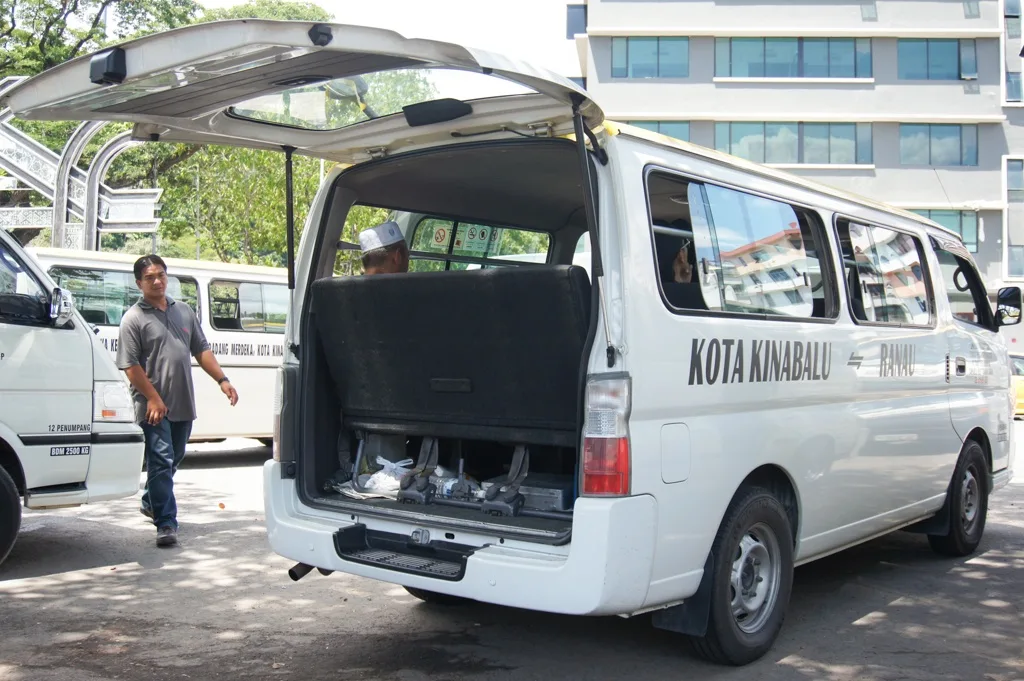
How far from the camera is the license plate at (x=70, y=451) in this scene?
20.9ft

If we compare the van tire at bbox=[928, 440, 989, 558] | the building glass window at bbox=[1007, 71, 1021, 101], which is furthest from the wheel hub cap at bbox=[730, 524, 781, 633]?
the building glass window at bbox=[1007, 71, 1021, 101]

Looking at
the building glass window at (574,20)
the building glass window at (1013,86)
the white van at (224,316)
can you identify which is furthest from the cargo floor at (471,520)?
the building glass window at (574,20)

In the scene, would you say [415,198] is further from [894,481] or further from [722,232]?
[894,481]

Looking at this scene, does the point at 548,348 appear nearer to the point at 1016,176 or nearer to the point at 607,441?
the point at 607,441

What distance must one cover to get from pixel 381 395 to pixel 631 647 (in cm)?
168

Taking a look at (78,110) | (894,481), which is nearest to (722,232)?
(894,481)

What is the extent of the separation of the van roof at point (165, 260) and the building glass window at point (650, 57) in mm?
30899

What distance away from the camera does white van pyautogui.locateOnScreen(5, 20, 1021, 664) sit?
399 cm

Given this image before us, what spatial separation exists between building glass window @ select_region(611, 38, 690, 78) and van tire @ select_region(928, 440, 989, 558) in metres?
35.5

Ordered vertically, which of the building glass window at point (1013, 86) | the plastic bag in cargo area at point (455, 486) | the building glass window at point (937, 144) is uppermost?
the building glass window at point (1013, 86)

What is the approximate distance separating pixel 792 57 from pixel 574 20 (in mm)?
11871

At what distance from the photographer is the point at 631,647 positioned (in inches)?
196

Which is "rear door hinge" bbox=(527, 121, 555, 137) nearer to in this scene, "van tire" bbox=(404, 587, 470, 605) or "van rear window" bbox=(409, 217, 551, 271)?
"van rear window" bbox=(409, 217, 551, 271)

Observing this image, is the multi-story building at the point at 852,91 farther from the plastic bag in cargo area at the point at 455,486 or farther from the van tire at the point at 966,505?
the plastic bag in cargo area at the point at 455,486
